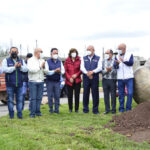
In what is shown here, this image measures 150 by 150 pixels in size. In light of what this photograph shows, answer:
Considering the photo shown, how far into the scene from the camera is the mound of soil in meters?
5.88

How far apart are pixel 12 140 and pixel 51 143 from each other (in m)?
Answer: 0.74

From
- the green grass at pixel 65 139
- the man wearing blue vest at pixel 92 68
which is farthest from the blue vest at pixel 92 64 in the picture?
the green grass at pixel 65 139

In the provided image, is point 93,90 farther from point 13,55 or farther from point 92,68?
point 13,55

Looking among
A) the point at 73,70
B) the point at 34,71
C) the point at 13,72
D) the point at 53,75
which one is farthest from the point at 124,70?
the point at 13,72

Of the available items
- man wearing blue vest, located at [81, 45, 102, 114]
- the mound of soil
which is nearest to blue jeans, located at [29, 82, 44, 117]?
man wearing blue vest, located at [81, 45, 102, 114]

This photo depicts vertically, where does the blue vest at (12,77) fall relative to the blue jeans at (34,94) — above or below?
above

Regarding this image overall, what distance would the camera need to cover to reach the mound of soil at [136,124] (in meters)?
5.88

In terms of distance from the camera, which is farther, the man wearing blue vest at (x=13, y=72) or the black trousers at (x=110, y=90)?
the black trousers at (x=110, y=90)

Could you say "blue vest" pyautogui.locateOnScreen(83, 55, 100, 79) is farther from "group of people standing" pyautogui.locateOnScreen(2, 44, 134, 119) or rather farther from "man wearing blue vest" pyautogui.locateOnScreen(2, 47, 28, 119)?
"man wearing blue vest" pyautogui.locateOnScreen(2, 47, 28, 119)

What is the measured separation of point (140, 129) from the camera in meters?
6.36

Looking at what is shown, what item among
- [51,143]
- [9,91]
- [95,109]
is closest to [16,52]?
[9,91]

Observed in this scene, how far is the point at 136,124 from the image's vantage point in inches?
266

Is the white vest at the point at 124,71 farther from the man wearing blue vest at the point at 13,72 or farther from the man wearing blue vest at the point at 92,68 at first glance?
the man wearing blue vest at the point at 13,72

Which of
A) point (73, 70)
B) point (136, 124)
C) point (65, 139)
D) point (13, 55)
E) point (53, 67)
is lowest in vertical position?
point (136, 124)
